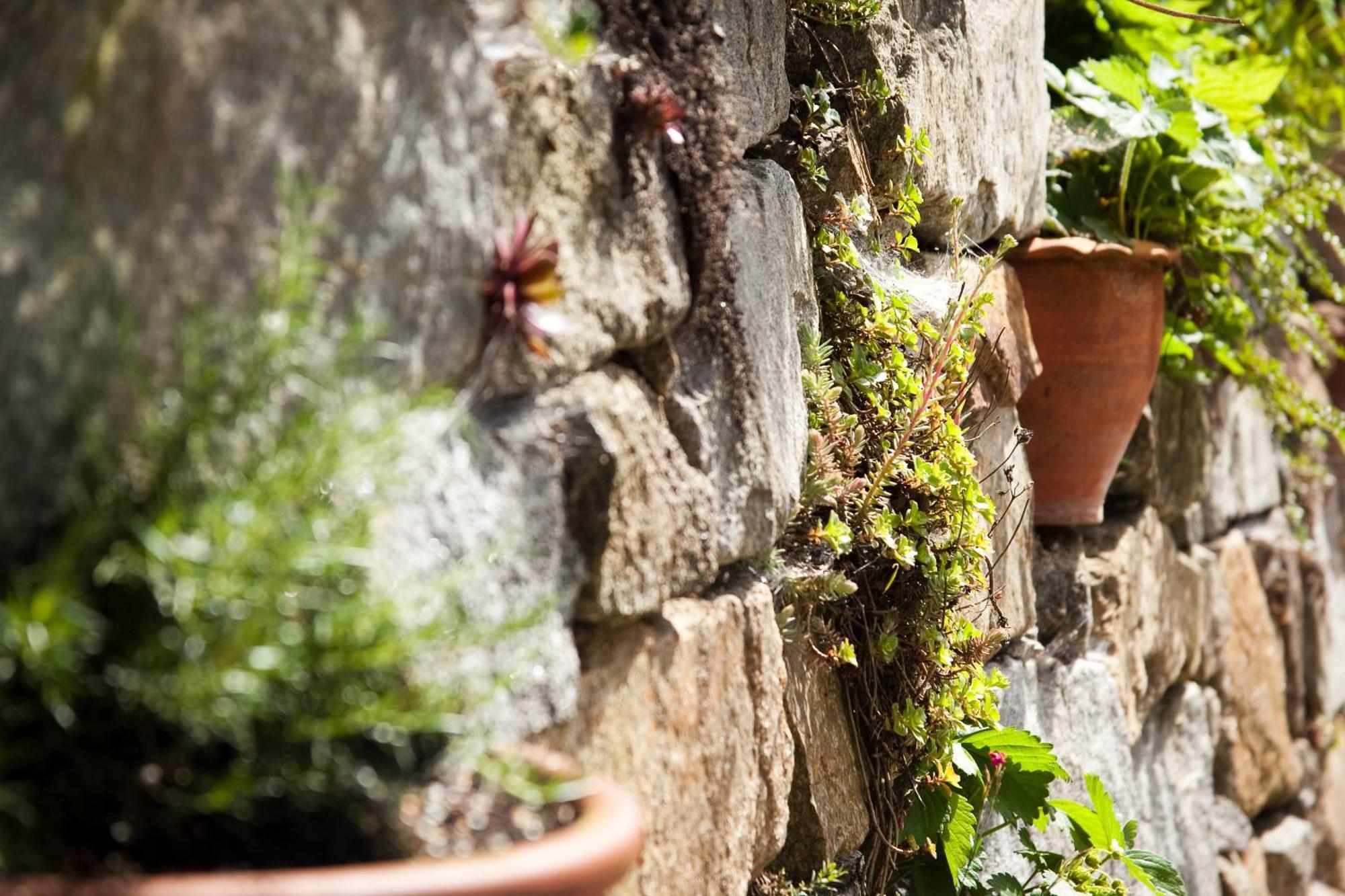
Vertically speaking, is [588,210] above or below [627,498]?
above

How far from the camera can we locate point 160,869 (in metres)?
0.73

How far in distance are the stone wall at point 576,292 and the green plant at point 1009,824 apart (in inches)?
5.8

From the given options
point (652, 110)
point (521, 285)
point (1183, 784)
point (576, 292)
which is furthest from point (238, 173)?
point (1183, 784)

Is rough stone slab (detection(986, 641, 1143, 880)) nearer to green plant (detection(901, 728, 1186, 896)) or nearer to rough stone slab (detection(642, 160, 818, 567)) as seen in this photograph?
green plant (detection(901, 728, 1186, 896))

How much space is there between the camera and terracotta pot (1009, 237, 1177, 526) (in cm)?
252

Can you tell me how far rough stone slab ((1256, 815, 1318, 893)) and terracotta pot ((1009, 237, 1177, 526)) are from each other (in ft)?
6.01

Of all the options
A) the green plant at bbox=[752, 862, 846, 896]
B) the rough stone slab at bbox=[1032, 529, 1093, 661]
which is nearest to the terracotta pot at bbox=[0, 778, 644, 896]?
the green plant at bbox=[752, 862, 846, 896]

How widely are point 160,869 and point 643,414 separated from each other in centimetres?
64

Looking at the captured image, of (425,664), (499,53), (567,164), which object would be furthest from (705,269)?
(425,664)

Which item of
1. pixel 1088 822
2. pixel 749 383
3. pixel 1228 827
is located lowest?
pixel 1228 827

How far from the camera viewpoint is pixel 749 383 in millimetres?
1426

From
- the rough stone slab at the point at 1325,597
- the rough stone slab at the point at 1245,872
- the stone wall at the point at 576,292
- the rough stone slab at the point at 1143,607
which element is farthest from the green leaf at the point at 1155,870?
the rough stone slab at the point at 1325,597

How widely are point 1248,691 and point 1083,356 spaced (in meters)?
1.69

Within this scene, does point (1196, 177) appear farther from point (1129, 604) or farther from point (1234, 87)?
point (1129, 604)
